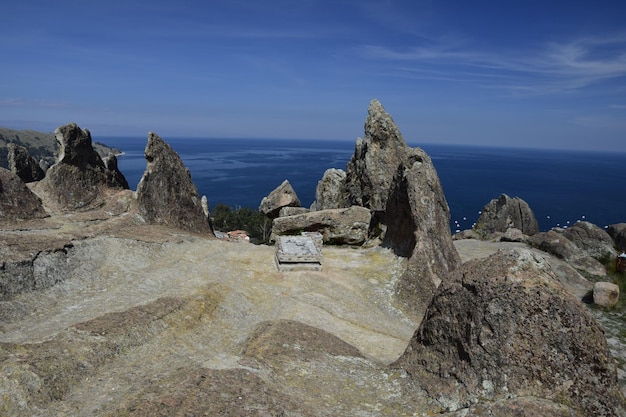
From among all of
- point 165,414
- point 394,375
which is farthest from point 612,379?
point 165,414

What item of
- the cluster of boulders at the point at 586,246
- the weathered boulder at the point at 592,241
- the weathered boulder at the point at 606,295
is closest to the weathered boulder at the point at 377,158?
the cluster of boulders at the point at 586,246

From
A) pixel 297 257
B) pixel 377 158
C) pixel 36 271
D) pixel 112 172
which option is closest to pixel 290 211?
pixel 377 158

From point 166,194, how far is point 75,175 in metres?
6.30

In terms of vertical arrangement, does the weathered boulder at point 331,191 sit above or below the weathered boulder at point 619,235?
above

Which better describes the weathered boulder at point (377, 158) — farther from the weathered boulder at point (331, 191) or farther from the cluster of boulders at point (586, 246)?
the cluster of boulders at point (586, 246)

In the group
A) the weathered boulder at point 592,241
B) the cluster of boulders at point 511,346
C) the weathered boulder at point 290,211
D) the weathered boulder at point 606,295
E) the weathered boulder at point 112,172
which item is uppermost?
the weathered boulder at point 112,172

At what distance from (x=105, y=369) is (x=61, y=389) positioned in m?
1.24

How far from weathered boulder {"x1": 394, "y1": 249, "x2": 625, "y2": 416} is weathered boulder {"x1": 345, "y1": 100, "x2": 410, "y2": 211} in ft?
84.5

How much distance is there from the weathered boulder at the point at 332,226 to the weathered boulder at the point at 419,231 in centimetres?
314

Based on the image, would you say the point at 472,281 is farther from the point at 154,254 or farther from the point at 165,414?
the point at 154,254

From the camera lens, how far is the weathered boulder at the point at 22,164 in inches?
1212

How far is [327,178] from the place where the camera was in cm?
4206

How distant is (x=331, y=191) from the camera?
136ft

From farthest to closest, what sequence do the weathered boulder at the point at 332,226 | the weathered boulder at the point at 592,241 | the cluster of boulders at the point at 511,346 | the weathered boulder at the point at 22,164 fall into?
1. the weathered boulder at the point at 592,241
2. the weathered boulder at the point at 22,164
3. the weathered boulder at the point at 332,226
4. the cluster of boulders at the point at 511,346
